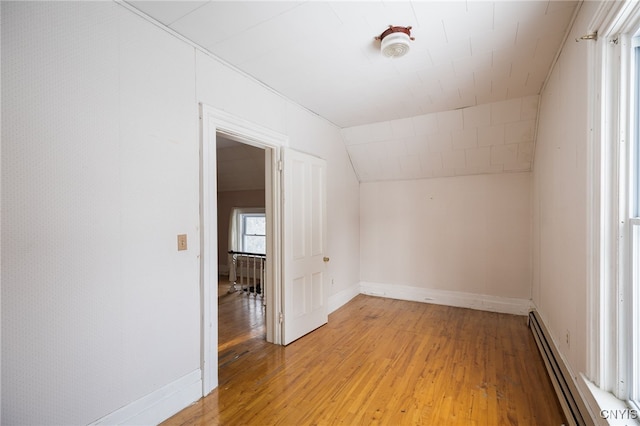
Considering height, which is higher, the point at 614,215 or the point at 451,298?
the point at 614,215

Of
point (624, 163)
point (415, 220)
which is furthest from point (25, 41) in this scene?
point (415, 220)

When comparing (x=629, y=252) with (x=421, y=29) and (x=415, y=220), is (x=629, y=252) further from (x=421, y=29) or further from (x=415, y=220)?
(x=415, y=220)

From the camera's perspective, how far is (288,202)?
3105mm

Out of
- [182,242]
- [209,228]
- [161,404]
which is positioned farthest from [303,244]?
[161,404]

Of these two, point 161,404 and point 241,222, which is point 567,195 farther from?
point 241,222

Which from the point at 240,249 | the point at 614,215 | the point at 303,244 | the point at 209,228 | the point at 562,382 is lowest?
the point at 562,382

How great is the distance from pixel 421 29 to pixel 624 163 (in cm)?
142

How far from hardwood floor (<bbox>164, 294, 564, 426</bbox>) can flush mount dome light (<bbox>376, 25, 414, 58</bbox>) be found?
8.28ft

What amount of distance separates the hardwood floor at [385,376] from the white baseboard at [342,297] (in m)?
0.41

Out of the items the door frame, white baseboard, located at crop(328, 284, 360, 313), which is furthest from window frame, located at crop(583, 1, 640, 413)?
white baseboard, located at crop(328, 284, 360, 313)

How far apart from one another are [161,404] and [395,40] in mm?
2901

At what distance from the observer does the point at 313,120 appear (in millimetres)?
3668

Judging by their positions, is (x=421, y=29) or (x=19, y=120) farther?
(x=421, y=29)

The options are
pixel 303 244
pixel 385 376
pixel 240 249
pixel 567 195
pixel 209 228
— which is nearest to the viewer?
pixel 567 195
